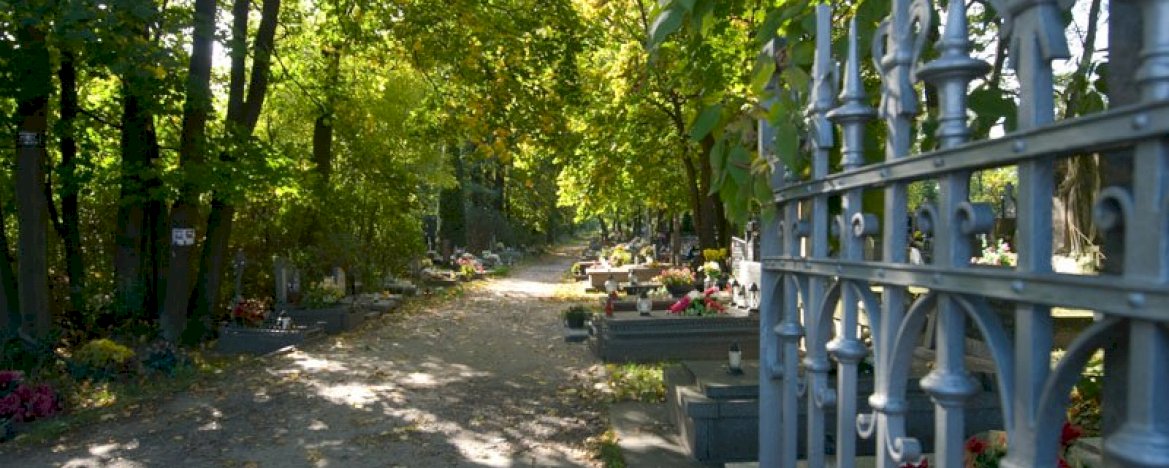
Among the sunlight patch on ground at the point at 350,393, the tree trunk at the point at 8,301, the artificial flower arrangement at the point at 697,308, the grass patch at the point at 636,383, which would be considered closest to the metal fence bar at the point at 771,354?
the grass patch at the point at 636,383

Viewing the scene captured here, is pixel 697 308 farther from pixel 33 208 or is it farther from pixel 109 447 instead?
pixel 33 208

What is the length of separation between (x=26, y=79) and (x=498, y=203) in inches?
1431

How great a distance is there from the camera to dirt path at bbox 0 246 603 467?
23.3 feet

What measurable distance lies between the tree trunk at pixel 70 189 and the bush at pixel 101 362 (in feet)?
9.39

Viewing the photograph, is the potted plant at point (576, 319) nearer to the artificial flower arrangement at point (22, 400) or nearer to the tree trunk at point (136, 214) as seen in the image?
the tree trunk at point (136, 214)

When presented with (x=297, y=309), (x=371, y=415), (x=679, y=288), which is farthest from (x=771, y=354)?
(x=679, y=288)

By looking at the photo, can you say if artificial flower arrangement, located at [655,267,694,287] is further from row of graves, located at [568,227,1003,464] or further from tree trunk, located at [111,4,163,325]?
tree trunk, located at [111,4,163,325]

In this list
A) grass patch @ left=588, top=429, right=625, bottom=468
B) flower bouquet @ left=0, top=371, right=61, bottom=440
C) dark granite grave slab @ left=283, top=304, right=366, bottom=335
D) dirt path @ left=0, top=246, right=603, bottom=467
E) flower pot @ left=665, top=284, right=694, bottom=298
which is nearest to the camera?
grass patch @ left=588, top=429, right=625, bottom=468

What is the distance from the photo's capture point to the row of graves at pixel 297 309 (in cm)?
1309

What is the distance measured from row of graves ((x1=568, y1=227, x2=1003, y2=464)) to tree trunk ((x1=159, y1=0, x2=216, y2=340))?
6260mm

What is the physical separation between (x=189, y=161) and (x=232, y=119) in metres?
2.01

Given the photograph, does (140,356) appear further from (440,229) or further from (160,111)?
(440,229)

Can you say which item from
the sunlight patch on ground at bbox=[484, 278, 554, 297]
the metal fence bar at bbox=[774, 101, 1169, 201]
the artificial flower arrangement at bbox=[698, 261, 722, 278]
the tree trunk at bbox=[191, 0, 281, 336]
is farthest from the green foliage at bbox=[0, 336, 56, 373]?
the sunlight patch on ground at bbox=[484, 278, 554, 297]

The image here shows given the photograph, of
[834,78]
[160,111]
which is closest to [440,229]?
[160,111]
